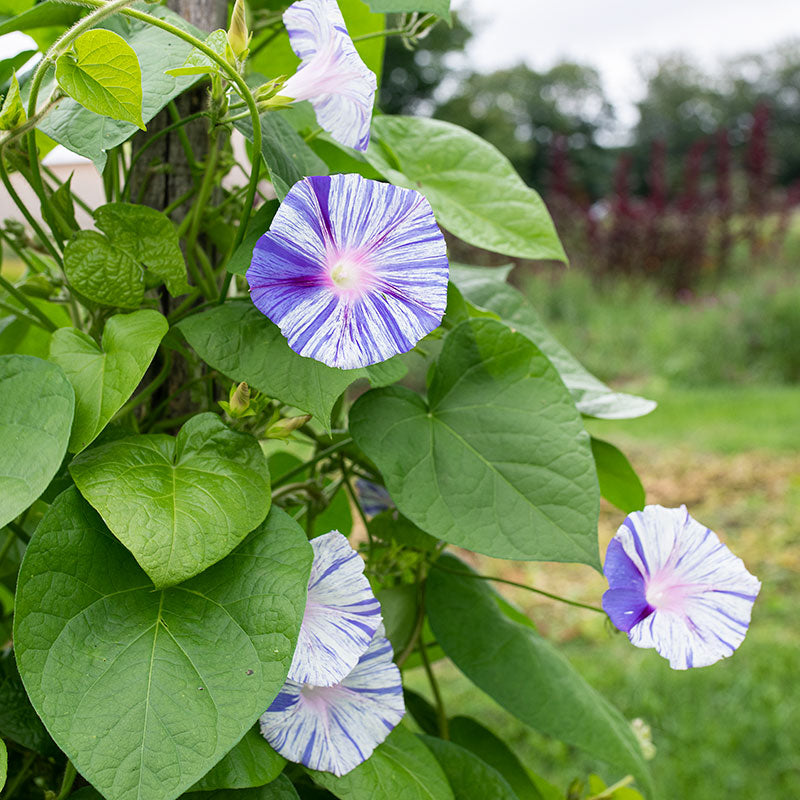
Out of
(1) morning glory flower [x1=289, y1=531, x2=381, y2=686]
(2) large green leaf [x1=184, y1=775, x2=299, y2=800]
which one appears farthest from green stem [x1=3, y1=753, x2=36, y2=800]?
(1) morning glory flower [x1=289, y1=531, x2=381, y2=686]

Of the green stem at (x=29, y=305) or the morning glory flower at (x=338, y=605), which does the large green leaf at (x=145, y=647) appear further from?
the green stem at (x=29, y=305)

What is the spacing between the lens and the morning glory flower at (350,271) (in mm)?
473

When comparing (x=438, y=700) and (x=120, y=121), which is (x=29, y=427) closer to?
(x=120, y=121)

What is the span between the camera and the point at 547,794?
0.90 meters

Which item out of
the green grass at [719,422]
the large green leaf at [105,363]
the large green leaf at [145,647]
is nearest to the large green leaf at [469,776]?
the large green leaf at [145,647]

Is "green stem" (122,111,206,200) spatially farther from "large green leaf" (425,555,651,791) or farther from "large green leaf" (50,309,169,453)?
"large green leaf" (425,555,651,791)

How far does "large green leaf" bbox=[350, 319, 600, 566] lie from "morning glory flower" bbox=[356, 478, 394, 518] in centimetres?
18

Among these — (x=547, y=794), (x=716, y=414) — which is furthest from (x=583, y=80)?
(x=547, y=794)

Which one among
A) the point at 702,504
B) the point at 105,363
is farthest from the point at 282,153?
the point at 702,504

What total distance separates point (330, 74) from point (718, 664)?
2175 mm

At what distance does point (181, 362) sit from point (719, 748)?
1.76 metres

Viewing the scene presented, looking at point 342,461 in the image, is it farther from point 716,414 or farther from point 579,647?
point 716,414

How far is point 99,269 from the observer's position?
0.56 meters

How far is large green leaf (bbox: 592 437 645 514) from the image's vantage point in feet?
2.52
